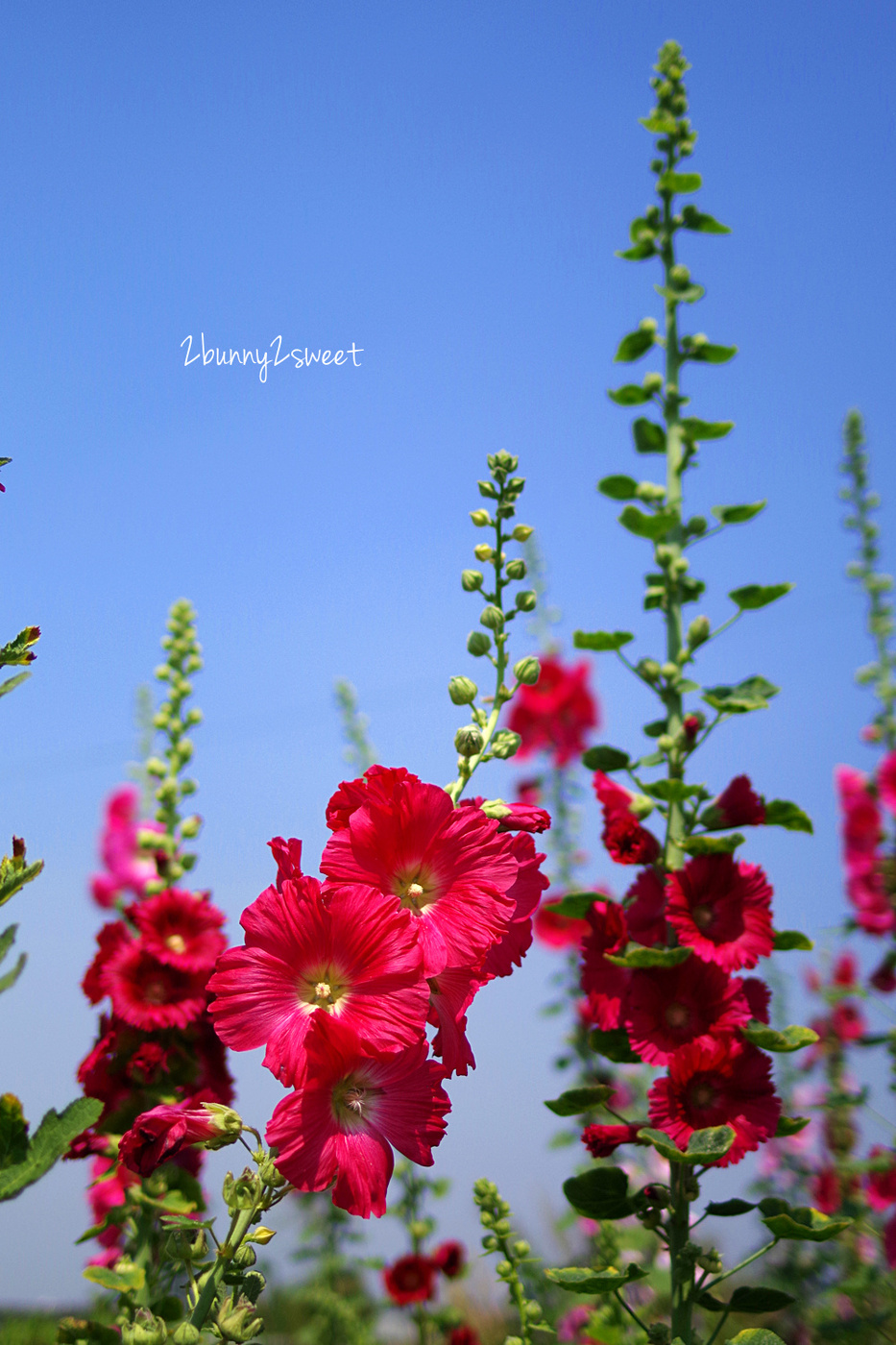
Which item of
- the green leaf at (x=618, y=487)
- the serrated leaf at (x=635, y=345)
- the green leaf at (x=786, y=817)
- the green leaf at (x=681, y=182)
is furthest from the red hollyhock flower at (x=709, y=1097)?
the green leaf at (x=681, y=182)

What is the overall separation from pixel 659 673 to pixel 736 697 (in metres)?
0.19

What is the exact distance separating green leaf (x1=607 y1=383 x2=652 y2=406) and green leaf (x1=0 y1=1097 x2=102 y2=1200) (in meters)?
2.15

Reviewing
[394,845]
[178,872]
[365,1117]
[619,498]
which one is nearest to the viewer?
[365,1117]

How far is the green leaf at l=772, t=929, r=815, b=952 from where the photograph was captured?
2219mm

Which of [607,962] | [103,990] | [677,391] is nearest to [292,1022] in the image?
[607,962]

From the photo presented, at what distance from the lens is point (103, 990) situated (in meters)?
2.54

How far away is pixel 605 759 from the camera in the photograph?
2.44 meters

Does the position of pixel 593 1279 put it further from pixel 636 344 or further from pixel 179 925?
pixel 636 344

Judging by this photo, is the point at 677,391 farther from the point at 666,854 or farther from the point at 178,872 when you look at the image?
the point at 178,872

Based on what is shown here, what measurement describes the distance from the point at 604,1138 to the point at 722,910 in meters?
0.56

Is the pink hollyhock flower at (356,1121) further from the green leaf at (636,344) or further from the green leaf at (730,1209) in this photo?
the green leaf at (636,344)

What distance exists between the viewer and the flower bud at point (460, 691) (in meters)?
1.79

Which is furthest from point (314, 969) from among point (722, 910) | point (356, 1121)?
point (722, 910)

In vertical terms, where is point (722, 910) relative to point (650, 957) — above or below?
above
